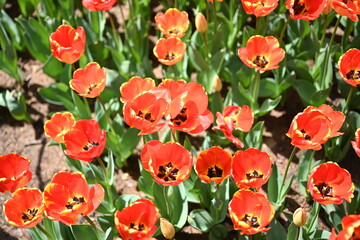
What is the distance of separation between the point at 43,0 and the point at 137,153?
1123 mm

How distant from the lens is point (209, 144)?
2.62 m

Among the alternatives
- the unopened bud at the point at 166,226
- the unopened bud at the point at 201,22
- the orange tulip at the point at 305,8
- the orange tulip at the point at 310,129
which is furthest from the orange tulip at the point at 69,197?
the orange tulip at the point at 305,8

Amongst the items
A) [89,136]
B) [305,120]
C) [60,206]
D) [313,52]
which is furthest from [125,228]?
[313,52]

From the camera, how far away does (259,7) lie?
95.2 inches

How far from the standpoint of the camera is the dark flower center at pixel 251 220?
78.0 inches

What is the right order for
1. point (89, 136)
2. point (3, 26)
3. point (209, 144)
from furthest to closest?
1. point (3, 26)
2. point (209, 144)
3. point (89, 136)

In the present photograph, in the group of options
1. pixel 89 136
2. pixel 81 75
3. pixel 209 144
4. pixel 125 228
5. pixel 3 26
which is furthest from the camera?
pixel 3 26

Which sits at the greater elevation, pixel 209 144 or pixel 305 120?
pixel 305 120

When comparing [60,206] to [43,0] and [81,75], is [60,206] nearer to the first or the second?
[81,75]

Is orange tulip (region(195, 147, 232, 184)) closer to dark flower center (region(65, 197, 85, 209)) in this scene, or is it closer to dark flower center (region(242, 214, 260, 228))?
dark flower center (region(242, 214, 260, 228))

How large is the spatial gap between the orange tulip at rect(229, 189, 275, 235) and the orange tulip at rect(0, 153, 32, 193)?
0.77 m

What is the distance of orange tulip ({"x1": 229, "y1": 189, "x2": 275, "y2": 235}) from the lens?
195 cm

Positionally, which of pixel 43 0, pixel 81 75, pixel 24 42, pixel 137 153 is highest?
pixel 81 75

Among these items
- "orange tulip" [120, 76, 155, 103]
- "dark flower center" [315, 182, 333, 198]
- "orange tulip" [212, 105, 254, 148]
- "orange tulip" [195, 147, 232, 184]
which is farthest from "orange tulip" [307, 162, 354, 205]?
"orange tulip" [120, 76, 155, 103]
